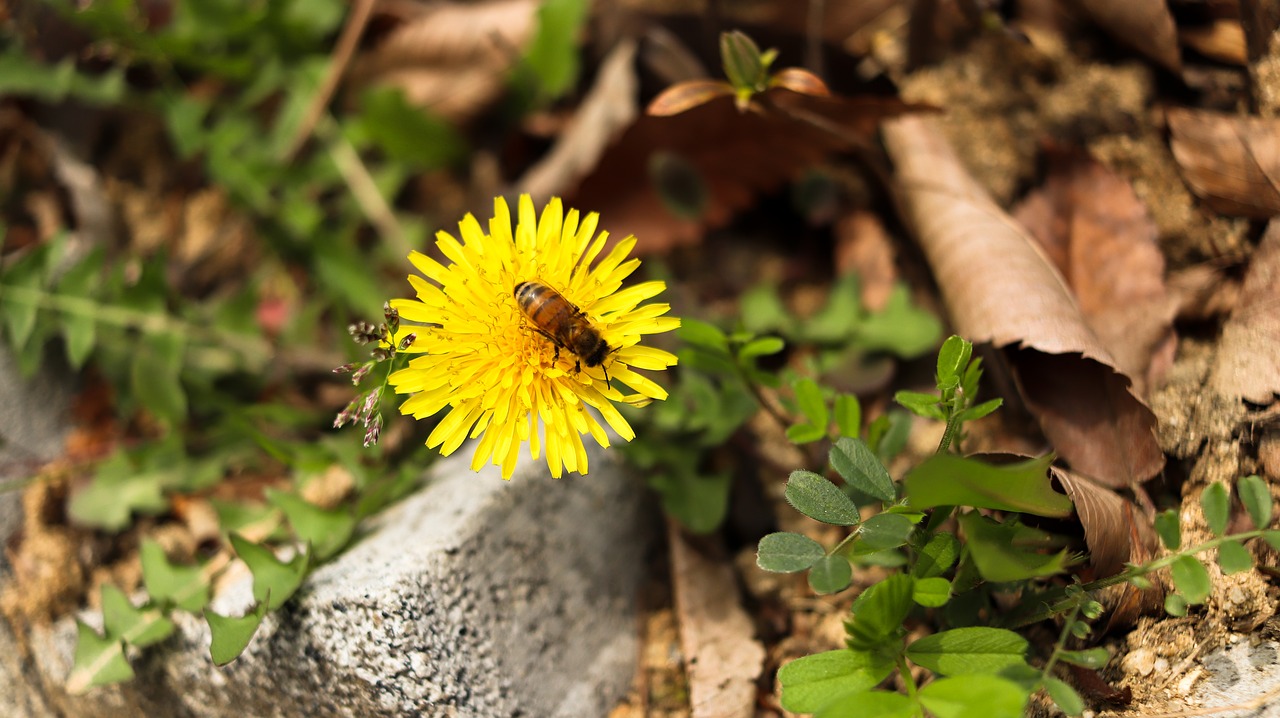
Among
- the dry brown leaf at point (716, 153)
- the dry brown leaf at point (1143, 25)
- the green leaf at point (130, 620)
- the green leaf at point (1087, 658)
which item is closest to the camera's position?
the green leaf at point (1087, 658)

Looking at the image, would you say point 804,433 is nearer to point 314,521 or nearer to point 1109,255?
point 1109,255

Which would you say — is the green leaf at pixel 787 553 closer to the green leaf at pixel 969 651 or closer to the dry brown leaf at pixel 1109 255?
the green leaf at pixel 969 651

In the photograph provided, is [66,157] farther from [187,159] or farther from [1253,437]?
[1253,437]

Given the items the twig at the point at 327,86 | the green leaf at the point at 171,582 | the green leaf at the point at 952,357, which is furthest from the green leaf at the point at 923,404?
the twig at the point at 327,86

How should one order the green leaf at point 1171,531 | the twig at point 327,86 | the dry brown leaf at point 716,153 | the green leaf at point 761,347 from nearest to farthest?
the green leaf at point 1171,531, the green leaf at point 761,347, the dry brown leaf at point 716,153, the twig at point 327,86

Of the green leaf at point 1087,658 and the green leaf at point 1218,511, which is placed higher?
the green leaf at point 1218,511

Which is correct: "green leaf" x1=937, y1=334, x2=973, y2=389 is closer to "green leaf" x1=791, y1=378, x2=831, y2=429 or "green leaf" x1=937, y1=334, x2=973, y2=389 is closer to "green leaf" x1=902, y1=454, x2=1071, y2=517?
"green leaf" x1=902, y1=454, x2=1071, y2=517

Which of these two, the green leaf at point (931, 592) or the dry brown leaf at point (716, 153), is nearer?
the green leaf at point (931, 592)
